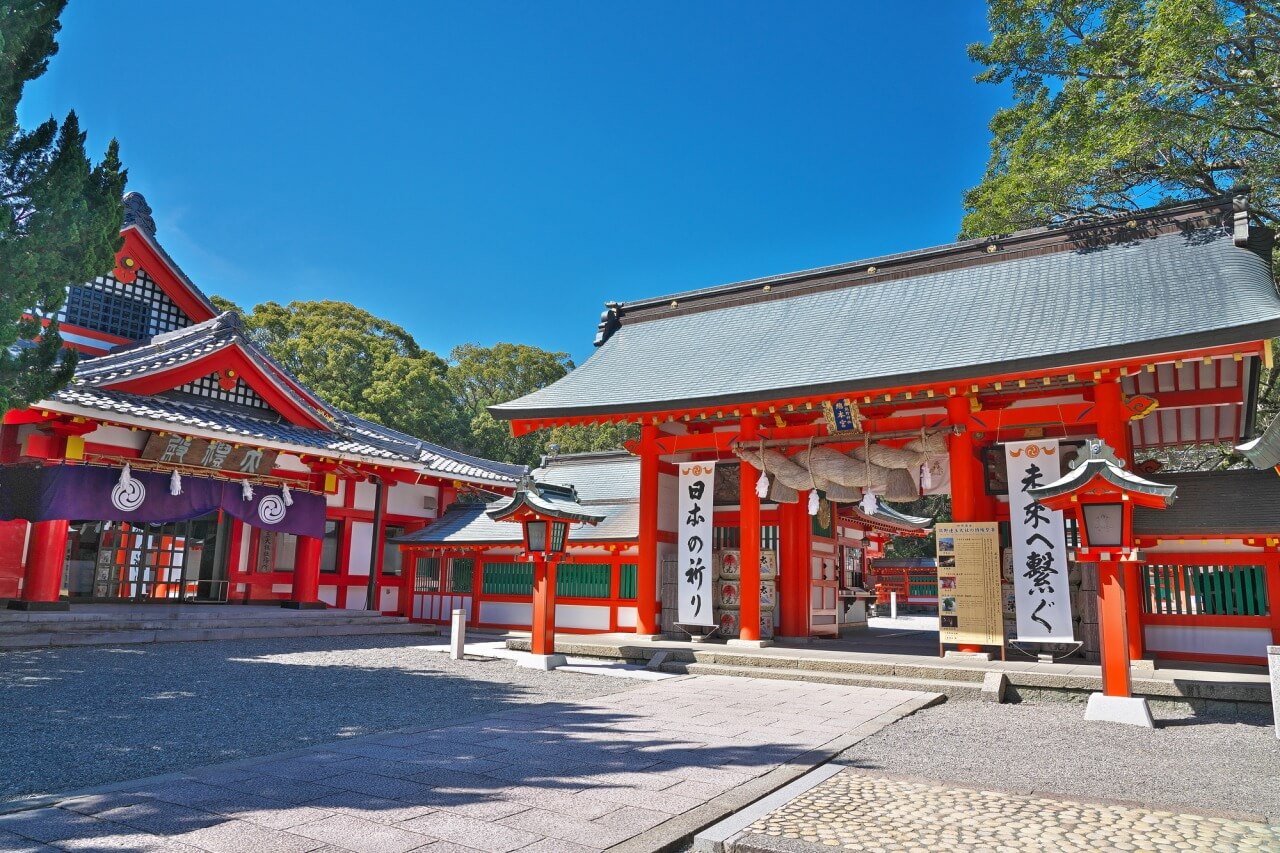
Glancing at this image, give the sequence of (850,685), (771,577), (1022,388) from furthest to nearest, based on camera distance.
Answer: (771,577) → (1022,388) → (850,685)

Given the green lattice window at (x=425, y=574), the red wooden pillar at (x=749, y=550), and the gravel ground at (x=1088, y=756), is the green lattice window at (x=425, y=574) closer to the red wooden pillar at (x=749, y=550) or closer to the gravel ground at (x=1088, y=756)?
the red wooden pillar at (x=749, y=550)

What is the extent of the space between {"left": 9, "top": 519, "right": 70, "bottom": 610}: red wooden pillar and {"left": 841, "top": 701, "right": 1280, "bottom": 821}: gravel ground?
13310 mm

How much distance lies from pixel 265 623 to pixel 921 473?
38.8 ft

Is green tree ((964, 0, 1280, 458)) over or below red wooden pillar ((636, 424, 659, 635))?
over

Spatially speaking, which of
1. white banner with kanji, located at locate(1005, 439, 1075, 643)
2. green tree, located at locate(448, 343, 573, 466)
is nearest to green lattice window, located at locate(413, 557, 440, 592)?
white banner with kanji, located at locate(1005, 439, 1075, 643)

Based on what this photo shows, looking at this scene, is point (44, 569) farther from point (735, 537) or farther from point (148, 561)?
point (735, 537)

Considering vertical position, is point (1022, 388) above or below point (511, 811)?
above

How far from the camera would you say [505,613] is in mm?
17234

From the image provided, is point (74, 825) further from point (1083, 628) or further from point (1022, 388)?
point (1083, 628)

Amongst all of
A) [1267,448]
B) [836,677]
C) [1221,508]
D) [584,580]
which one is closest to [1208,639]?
[1221,508]

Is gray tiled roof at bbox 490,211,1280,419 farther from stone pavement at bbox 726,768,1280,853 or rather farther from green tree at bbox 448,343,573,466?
green tree at bbox 448,343,573,466

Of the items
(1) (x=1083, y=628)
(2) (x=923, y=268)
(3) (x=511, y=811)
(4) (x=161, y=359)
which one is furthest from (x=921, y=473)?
(4) (x=161, y=359)

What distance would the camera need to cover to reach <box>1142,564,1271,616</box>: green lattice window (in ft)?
33.8

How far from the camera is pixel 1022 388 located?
11.0 metres
